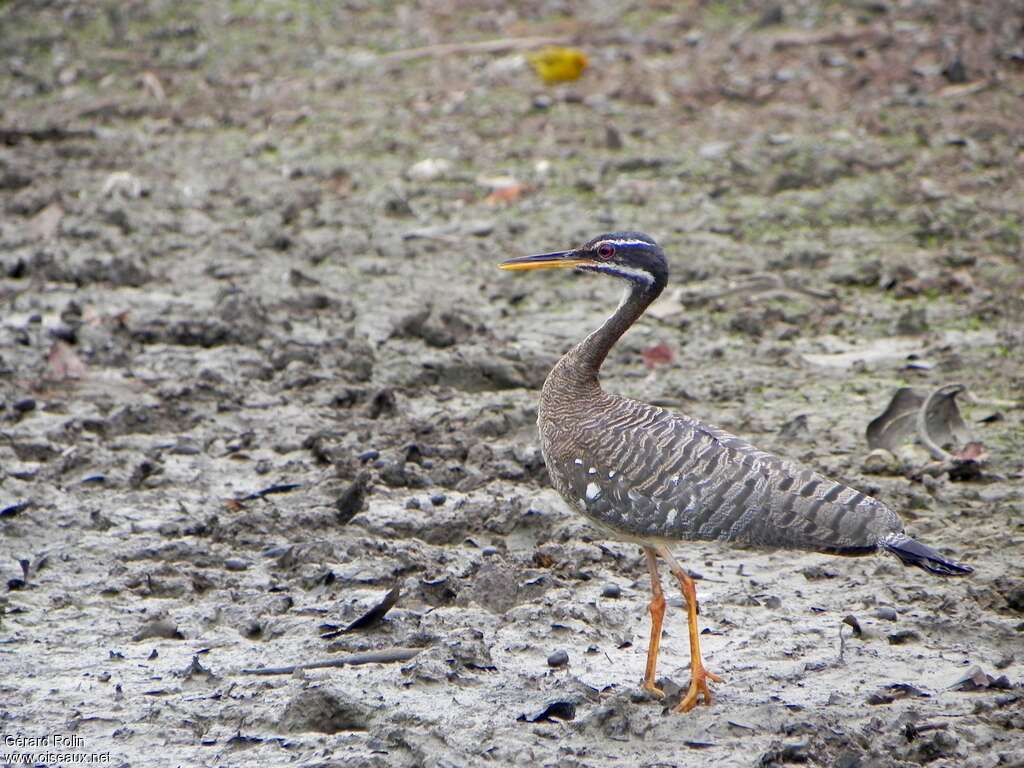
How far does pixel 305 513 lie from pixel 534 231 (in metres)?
4.76

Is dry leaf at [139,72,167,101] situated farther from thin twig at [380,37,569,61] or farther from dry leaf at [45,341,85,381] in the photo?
dry leaf at [45,341,85,381]

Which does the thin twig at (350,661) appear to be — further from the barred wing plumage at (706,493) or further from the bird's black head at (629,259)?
the bird's black head at (629,259)

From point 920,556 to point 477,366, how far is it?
4044mm

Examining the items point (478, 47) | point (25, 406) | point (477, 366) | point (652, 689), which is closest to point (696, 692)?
point (652, 689)

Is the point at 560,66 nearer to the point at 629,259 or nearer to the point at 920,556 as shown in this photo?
the point at 629,259

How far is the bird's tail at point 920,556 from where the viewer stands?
4.94 meters

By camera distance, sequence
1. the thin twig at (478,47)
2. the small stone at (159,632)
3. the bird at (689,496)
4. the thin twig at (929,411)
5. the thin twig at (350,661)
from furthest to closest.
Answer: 1. the thin twig at (478,47)
2. the thin twig at (929,411)
3. the small stone at (159,632)
4. the thin twig at (350,661)
5. the bird at (689,496)

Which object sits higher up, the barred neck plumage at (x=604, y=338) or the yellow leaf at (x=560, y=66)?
the barred neck plumage at (x=604, y=338)

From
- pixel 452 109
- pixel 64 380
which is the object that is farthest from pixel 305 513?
pixel 452 109

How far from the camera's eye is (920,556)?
194 inches

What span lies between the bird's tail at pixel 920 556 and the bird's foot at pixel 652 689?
0.97 meters

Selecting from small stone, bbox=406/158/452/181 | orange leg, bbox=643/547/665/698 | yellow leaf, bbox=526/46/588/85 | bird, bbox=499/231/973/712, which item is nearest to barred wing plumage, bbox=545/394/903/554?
bird, bbox=499/231/973/712

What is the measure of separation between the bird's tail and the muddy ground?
1.61ft

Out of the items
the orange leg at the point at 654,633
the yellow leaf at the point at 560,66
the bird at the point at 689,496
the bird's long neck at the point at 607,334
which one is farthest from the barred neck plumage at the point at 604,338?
the yellow leaf at the point at 560,66
